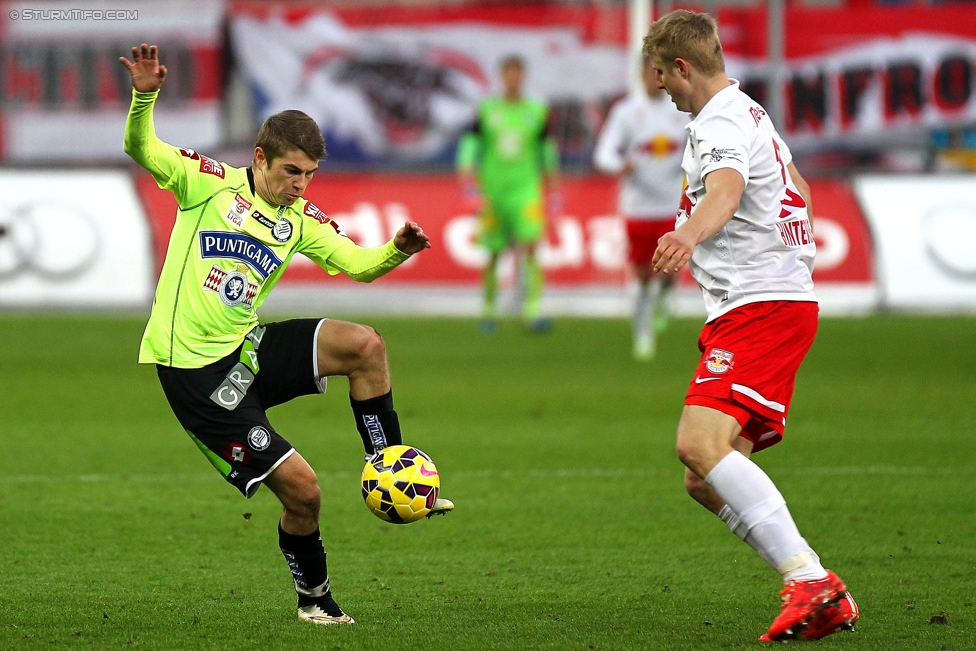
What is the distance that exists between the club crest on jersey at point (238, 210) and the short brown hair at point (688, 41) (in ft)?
4.72

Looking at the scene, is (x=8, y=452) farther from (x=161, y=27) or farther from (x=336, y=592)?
(x=161, y=27)

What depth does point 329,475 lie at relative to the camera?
7.55 meters

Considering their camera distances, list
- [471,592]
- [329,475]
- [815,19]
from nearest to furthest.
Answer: [471,592]
[329,475]
[815,19]

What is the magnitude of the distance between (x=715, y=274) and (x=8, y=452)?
4.93 meters

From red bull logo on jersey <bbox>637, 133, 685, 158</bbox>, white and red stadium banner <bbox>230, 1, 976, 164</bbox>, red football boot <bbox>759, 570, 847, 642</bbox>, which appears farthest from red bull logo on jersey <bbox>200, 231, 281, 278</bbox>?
white and red stadium banner <bbox>230, 1, 976, 164</bbox>

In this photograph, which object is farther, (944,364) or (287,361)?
(944,364)

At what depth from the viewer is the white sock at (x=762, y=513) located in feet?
14.4

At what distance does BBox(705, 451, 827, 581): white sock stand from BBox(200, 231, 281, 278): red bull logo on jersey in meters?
1.65

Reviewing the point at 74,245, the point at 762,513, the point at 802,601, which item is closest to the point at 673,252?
the point at 762,513

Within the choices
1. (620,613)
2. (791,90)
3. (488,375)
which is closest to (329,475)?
(620,613)

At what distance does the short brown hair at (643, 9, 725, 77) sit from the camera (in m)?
4.55

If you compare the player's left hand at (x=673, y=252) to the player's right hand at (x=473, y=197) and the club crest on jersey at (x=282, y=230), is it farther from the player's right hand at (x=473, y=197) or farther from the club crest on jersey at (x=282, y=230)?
the player's right hand at (x=473, y=197)

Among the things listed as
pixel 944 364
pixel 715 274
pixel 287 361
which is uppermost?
pixel 715 274

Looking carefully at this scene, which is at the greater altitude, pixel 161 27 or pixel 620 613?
pixel 161 27
